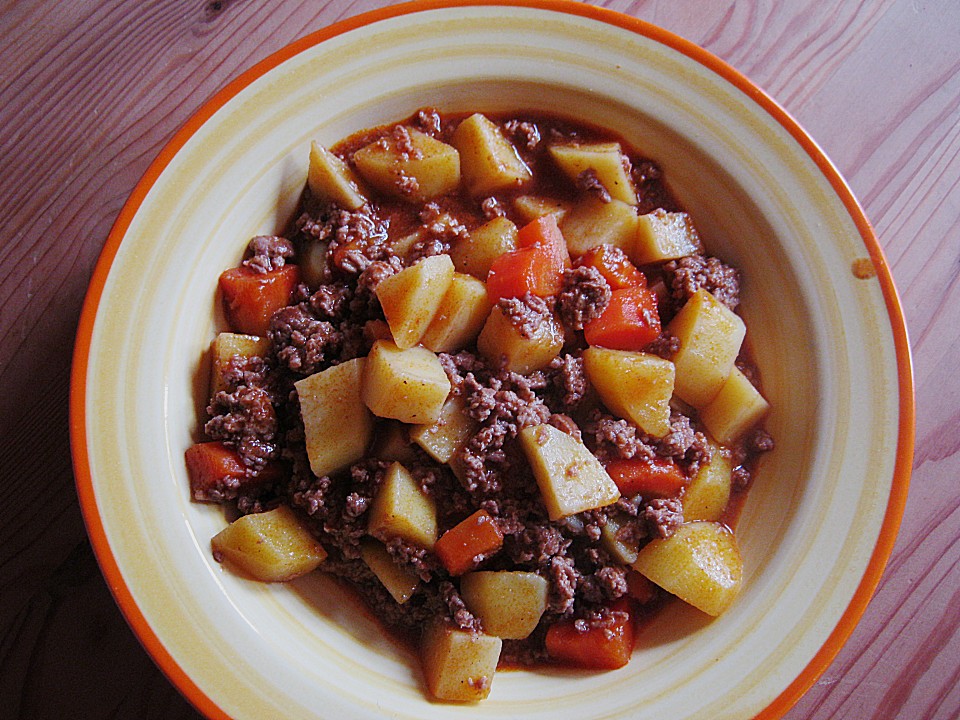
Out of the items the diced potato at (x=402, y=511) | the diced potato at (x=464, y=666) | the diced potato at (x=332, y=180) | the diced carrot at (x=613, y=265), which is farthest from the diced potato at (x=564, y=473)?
the diced potato at (x=332, y=180)

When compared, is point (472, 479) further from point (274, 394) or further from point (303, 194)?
point (303, 194)

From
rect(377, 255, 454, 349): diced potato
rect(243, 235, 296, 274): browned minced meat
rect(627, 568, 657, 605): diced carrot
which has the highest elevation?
rect(377, 255, 454, 349): diced potato

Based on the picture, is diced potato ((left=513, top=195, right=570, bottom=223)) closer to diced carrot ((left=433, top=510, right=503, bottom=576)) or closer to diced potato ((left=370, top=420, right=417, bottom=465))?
diced potato ((left=370, top=420, right=417, bottom=465))

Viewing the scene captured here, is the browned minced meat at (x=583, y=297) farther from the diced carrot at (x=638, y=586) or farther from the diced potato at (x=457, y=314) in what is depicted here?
the diced carrot at (x=638, y=586)

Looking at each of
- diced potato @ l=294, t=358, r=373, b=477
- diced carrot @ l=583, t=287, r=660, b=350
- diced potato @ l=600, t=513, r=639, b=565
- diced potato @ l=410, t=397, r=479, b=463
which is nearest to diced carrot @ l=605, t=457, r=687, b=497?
diced potato @ l=600, t=513, r=639, b=565

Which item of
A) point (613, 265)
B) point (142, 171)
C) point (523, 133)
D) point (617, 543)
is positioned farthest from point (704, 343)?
point (142, 171)

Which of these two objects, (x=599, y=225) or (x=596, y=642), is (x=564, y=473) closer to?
(x=596, y=642)

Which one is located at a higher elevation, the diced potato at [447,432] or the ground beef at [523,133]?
the ground beef at [523,133]
